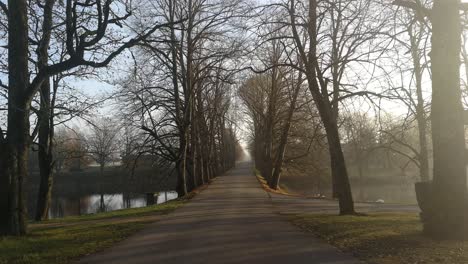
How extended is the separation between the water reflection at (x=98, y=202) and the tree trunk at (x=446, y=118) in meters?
31.5

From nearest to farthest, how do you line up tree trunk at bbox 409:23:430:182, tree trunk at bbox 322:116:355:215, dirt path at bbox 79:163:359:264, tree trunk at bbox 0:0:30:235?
dirt path at bbox 79:163:359:264
tree trunk at bbox 0:0:30:235
tree trunk at bbox 322:116:355:215
tree trunk at bbox 409:23:430:182

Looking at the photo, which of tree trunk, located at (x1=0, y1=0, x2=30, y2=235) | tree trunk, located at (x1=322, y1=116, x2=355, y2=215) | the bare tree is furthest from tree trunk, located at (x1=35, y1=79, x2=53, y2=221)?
tree trunk, located at (x1=322, y1=116, x2=355, y2=215)

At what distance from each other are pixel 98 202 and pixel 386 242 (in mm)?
45110

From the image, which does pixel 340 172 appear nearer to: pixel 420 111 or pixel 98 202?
pixel 420 111

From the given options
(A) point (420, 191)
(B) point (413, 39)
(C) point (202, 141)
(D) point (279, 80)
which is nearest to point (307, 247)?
(A) point (420, 191)

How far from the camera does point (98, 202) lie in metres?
51.3

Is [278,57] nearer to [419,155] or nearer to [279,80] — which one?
[279,80]

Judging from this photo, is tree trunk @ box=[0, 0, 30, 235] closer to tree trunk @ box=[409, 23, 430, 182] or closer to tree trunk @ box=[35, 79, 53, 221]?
tree trunk @ box=[35, 79, 53, 221]

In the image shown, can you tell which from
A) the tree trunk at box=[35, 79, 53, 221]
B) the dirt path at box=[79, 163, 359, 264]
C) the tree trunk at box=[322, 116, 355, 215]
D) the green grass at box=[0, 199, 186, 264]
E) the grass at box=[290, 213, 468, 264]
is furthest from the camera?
the tree trunk at box=[35, 79, 53, 221]

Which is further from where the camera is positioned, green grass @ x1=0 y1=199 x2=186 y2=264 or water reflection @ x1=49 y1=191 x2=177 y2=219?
water reflection @ x1=49 y1=191 x2=177 y2=219

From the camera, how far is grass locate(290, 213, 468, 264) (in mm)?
8328

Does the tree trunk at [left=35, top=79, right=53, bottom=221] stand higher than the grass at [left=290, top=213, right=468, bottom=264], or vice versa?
the tree trunk at [left=35, top=79, right=53, bottom=221]

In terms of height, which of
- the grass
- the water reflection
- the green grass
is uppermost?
the green grass

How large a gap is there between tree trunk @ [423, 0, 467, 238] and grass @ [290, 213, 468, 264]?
83 centimetres
